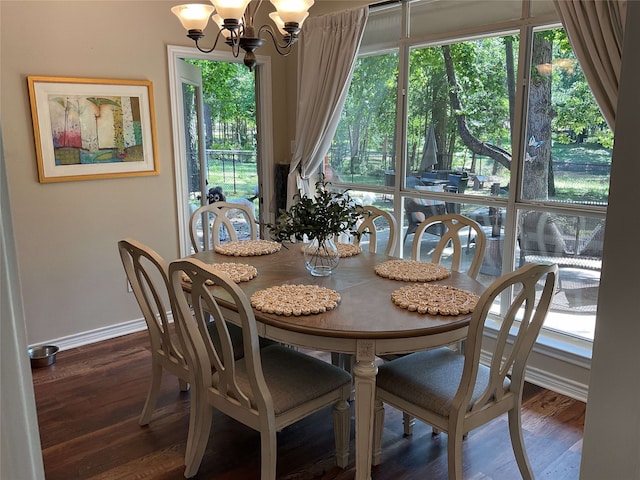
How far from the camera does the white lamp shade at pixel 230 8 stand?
2.08m

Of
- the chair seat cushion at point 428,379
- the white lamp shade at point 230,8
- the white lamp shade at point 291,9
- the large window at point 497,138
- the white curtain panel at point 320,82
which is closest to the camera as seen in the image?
the chair seat cushion at point 428,379

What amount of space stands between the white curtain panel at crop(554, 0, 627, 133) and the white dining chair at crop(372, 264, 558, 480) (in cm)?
108

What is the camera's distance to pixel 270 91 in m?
4.36

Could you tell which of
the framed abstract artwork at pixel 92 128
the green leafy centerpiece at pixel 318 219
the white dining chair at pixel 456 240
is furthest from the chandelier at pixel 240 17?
the framed abstract artwork at pixel 92 128

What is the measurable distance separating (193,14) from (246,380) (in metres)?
1.62

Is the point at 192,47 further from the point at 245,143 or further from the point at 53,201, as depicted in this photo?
the point at 245,143

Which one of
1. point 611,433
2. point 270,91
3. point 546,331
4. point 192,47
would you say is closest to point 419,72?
point 270,91

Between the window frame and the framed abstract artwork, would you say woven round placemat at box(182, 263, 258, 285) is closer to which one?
the framed abstract artwork

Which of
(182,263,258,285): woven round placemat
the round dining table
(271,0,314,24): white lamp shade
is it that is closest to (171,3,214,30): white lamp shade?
(271,0,314,24): white lamp shade

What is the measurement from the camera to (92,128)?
339cm

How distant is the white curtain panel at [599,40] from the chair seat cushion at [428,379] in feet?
4.43

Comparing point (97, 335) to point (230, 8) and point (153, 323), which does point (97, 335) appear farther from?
Result: point (230, 8)

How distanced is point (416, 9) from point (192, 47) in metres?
1.65

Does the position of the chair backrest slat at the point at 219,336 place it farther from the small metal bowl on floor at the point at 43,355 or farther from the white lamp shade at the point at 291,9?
the small metal bowl on floor at the point at 43,355
